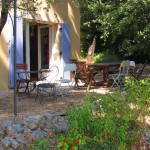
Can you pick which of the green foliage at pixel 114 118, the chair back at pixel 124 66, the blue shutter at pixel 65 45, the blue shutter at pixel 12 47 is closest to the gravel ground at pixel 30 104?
the blue shutter at pixel 12 47

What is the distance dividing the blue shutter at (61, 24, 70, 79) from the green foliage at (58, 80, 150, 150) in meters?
6.87

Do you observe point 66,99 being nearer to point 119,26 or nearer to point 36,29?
point 36,29

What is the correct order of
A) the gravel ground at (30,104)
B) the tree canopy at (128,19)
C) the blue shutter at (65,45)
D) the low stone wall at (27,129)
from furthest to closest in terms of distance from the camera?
the tree canopy at (128,19)
the blue shutter at (65,45)
the gravel ground at (30,104)
the low stone wall at (27,129)

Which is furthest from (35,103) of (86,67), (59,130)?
(86,67)

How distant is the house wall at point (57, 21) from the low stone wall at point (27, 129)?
157 inches

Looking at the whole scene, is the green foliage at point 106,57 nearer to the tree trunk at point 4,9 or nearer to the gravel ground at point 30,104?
the gravel ground at point 30,104

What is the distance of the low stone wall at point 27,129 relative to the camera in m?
4.20

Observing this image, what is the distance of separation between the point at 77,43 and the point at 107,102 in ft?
26.3

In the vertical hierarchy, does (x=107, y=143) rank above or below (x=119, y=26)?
below

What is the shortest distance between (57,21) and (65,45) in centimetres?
80

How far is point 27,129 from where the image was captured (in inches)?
181

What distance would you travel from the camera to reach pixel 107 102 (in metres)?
3.54

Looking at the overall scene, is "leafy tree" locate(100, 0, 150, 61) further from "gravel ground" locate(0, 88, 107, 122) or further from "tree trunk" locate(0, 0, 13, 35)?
"tree trunk" locate(0, 0, 13, 35)

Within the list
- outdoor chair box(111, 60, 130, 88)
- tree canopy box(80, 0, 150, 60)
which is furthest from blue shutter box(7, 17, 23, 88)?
outdoor chair box(111, 60, 130, 88)
